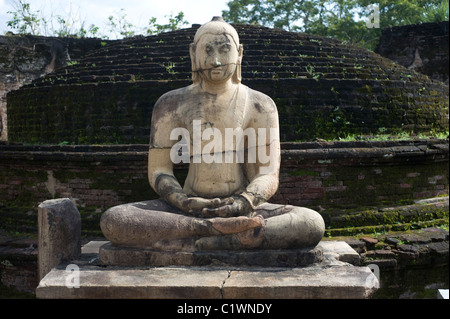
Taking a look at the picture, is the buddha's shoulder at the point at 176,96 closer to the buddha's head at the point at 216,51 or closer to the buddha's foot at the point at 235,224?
the buddha's head at the point at 216,51

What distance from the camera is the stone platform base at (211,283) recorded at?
3027mm

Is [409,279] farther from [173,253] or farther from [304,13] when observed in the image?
[304,13]

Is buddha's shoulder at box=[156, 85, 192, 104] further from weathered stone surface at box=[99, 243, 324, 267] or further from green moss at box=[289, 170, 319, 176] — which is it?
green moss at box=[289, 170, 319, 176]

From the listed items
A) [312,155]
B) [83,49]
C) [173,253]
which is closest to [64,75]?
[83,49]

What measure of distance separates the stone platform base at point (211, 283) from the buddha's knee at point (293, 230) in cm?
20

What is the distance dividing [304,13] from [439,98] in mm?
13650

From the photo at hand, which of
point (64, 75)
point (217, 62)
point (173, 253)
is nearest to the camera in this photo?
point (173, 253)

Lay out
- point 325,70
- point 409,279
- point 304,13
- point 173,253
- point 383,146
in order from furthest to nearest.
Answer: point 304,13 < point 325,70 < point 383,146 < point 409,279 < point 173,253

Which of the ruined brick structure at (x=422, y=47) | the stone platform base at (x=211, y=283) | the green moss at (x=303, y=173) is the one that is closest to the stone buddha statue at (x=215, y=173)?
the stone platform base at (x=211, y=283)

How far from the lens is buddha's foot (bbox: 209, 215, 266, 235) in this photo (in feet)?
11.2

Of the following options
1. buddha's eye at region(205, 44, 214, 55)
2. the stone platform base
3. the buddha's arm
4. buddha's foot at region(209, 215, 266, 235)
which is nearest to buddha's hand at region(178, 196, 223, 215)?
the buddha's arm

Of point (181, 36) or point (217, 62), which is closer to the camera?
point (217, 62)

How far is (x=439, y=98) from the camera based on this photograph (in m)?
9.69

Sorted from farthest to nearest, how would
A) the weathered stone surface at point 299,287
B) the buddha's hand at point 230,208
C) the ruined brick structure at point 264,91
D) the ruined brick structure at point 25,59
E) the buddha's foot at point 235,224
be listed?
1. the ruined brick structure at point 25,59
2. the ruined brick structure at point 264,91
3. the buddha's hand at point 230,208
4. the buddha's foot at point 235,224
5. the weathered stone surface at point 299,287
